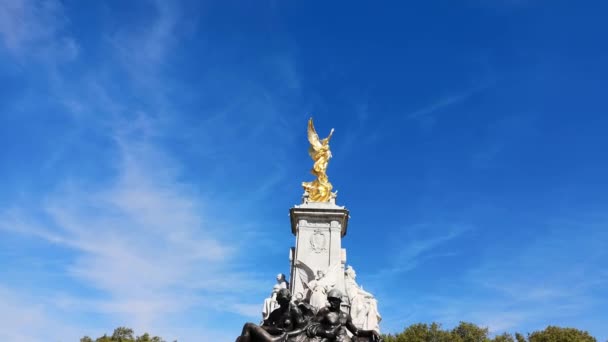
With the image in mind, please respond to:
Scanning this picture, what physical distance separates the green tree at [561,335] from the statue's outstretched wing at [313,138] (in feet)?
82.2

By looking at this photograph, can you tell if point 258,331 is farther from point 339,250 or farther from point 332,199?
point 332,199

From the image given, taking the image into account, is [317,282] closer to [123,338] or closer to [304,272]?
[304,272]

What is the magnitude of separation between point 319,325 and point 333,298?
0.47 m

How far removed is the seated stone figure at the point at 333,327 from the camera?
7.59 metres

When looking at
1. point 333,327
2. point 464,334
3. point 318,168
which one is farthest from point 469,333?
point 333,327

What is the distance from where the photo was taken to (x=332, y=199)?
2230cm

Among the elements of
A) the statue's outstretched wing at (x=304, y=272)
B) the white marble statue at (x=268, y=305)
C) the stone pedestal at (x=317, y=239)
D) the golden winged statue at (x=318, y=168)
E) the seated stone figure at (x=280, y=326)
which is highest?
the golden winged statue at (x=318, y=168)

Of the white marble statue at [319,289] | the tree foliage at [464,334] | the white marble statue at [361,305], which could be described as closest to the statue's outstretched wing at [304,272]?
the white marble statue at [319,289]

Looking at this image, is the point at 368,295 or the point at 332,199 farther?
the point at 332,199

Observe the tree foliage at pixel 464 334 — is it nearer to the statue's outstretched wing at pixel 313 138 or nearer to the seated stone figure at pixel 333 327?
the statue's outstretched wing at pixel 313 138

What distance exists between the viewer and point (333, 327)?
7.66 m

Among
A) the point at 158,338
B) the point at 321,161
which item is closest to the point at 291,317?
the point at 321,161

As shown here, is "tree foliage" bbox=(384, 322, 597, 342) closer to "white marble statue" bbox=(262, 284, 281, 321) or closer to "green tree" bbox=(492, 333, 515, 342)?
"green tree" bbox=(492, 333, 515, 342)

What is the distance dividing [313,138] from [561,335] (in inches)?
1015
